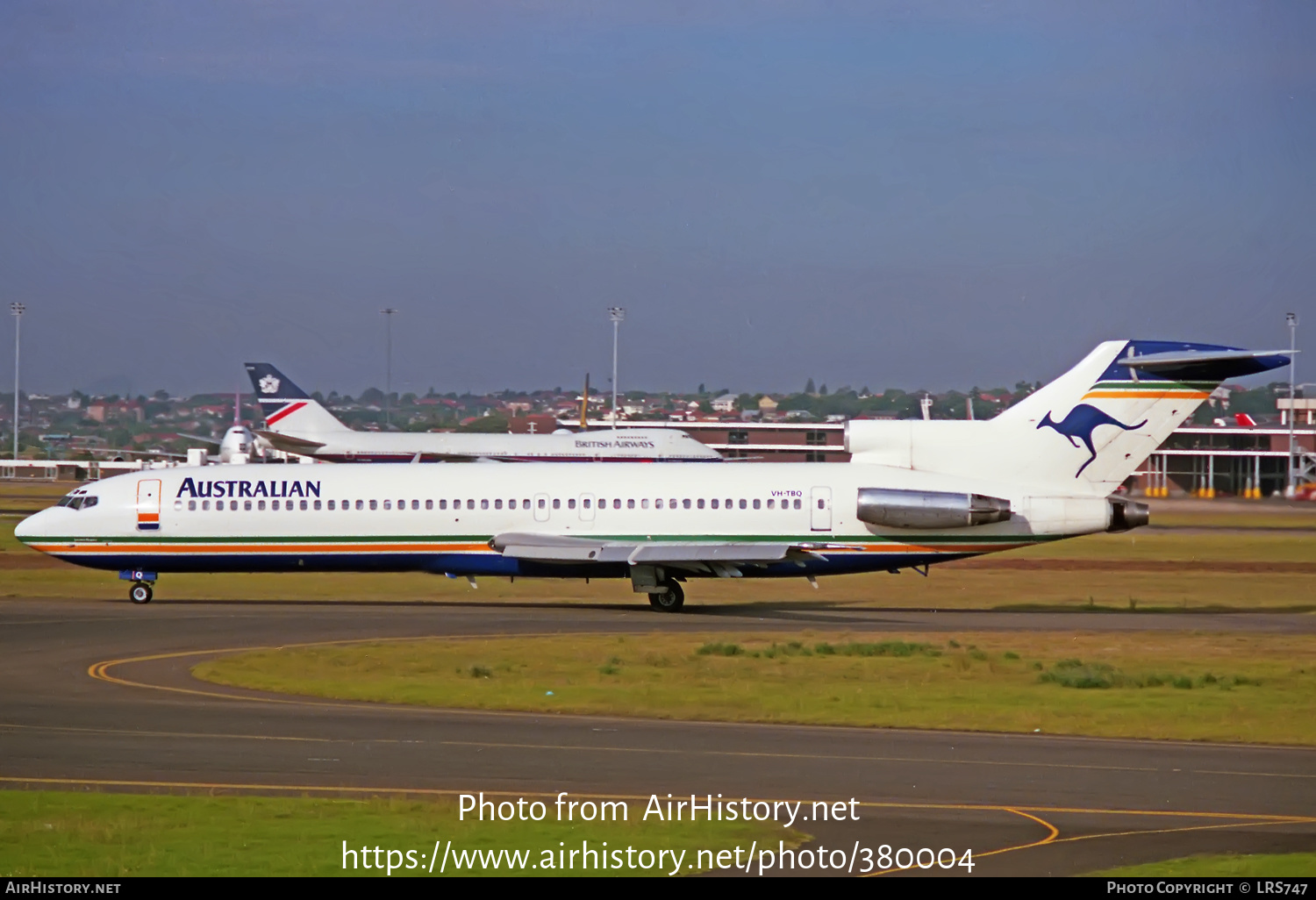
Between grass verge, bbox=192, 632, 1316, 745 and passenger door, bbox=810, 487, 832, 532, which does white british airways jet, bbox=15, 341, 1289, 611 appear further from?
grass verge, bbox=192, 632, 1316, 745

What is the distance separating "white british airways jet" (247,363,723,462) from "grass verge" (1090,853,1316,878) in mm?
86309

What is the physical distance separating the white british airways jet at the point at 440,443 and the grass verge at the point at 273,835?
3301 inches

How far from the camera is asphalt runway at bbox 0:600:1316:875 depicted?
15211 millimetres

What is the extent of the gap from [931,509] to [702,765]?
66.1ft

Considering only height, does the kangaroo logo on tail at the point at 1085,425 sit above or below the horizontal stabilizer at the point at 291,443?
above

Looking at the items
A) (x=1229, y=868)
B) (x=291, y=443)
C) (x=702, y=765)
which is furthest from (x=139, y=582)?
(x=291, y=443)

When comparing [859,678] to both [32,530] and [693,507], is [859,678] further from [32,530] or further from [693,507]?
[32,530]

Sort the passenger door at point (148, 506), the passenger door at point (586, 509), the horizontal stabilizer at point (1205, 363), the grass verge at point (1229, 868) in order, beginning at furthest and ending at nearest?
the passenger door at point (148, 506)
the passenger door at point (586, 509)
the horizontal stabilizer at point (1205, 363)
the grass verge at point (1229, 868)

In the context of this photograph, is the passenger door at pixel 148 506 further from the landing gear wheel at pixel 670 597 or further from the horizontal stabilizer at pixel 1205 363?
the horizontal stabilizer at pixel 1205 363

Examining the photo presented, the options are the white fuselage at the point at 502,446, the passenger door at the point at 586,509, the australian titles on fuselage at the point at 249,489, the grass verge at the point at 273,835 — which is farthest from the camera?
the white fuselage at the point at 502,446

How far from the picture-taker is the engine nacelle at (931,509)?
37750 mm

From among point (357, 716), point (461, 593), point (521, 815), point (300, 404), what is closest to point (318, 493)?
point (461, 593)

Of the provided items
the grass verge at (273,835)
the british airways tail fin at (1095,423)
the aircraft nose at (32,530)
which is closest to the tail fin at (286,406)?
the aircraft nose at (32,530)

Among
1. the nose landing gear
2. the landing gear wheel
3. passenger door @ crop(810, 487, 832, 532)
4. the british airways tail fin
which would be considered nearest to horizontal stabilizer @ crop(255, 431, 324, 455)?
the nose landing gear
